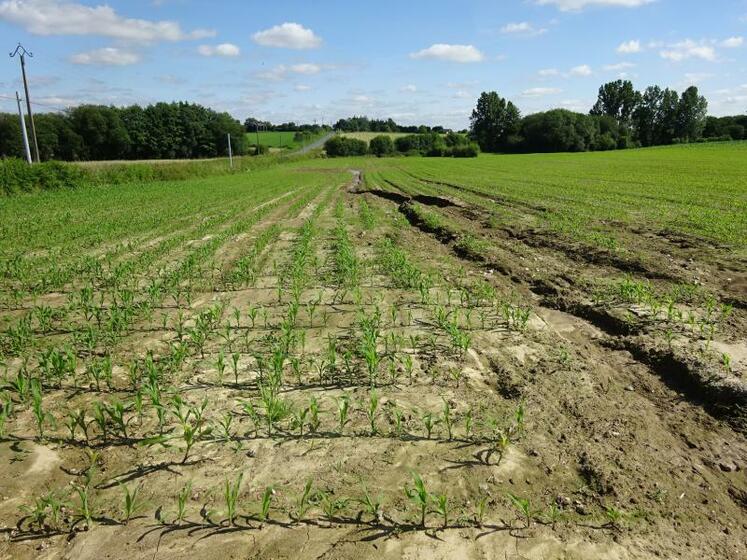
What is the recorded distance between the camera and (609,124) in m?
108

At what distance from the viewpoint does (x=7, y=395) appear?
4.86 metres

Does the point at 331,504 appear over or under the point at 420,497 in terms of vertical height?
under

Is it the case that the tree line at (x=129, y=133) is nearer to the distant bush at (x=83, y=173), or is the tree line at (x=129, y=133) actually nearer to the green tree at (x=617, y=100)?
the distant bush at (x=83, y=173)

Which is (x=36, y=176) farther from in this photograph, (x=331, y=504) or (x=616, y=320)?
(x=331, y=504)

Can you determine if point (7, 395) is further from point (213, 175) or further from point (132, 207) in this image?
point (213, 175)

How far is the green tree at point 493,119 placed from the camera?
116 m

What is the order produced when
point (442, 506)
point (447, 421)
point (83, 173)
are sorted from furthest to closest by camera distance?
1. point (83, 173)
2. point (447, 421)
3. point (442, 506)

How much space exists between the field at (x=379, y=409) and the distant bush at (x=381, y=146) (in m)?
103

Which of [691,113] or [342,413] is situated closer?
[342,413]

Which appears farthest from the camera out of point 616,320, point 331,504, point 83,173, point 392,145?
point 392,145

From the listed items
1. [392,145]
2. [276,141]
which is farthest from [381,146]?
[276,141]

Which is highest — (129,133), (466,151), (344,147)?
(129,133)

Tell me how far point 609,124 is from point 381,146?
163 feet

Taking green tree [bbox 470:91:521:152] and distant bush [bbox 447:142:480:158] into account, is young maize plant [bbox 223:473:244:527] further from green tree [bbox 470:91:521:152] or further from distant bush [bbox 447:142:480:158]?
green tree [bbox 470:91:521:152]
